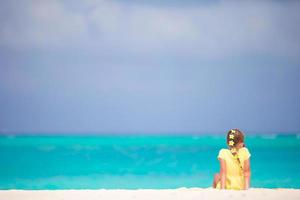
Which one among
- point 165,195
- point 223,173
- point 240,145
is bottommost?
point 165,195

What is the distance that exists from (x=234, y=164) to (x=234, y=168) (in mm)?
56

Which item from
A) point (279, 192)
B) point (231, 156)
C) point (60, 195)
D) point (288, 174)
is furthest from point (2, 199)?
point (288, 174)

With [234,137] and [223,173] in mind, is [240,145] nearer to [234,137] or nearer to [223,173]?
[234,137]

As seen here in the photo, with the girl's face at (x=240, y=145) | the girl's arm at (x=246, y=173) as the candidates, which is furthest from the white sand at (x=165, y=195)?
the girl's face at (x=240, y=145)

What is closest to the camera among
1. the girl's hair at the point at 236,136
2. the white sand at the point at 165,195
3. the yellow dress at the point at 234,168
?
the white sand at the point at 165,195

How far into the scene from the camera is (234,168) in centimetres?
622

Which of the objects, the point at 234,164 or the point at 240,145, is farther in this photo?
the point at 234,164

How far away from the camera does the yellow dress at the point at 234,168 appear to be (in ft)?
19.9

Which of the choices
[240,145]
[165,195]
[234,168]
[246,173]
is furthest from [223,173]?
[165,195]

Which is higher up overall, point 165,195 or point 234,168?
point 234,168

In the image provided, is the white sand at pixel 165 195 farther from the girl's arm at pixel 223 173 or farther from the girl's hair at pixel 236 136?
the girl's hair at pixel 236 136

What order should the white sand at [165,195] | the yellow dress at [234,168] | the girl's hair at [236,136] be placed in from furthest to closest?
the yellow dress at [234,168] < the girl's hair at [236,136] < the white sand at [165,195]

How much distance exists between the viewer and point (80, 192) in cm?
626

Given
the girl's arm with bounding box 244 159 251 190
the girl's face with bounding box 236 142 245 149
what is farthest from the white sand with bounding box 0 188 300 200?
the girl's face with bounding box 236 142 245 149
